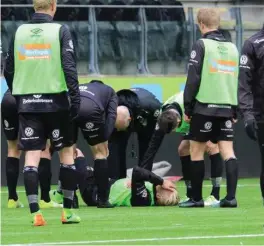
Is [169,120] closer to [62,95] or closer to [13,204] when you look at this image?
[13,204]

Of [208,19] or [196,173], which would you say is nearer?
[208,19]

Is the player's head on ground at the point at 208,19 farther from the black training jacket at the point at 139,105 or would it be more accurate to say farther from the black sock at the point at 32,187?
the black sock at the point at 32,187

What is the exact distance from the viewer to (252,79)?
10.5 meters

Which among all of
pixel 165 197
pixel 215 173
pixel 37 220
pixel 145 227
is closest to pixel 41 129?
pixel 37 220

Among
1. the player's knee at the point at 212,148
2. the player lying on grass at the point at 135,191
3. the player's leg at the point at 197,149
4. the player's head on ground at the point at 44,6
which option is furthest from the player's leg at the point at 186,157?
the player's head on ground at the point at 44,6

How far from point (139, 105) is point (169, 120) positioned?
2.38 ft

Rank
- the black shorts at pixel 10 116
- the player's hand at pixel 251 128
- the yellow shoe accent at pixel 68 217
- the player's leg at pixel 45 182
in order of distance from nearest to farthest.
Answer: the player's hand at pixel 251 128
the yellow shoe accent at pixel 68 217
the black shorts at pixel 10 116
the player's leg at pixel 45 182

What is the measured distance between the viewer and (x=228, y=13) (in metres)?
20.0

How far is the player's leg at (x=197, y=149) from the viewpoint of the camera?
12.7 m

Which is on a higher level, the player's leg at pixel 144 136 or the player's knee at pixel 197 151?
the player's knee at pixel 197 151

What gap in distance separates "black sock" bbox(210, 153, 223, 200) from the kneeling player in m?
1.84

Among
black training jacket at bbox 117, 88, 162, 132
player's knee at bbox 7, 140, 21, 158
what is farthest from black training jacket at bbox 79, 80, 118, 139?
player's knee at bbox 7, 140, 21, 158

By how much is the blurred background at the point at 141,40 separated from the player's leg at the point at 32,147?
7737 millimetres

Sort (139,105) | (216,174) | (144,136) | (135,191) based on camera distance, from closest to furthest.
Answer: (135,191) < (216,174) < (139,105) < (144,136)
